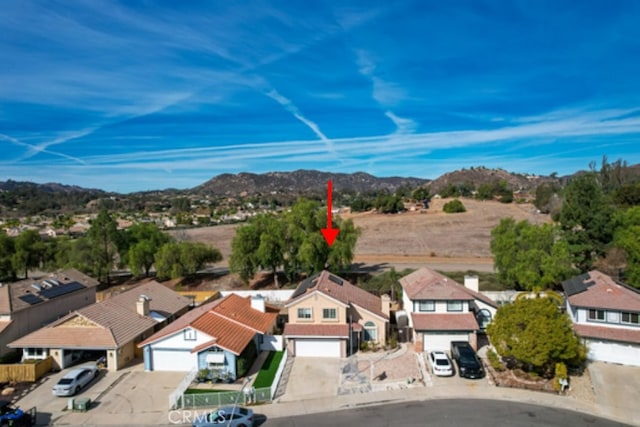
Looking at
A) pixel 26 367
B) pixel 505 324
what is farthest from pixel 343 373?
pixel 26 367

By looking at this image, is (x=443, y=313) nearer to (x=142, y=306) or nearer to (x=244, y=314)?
(x=244, y=314)

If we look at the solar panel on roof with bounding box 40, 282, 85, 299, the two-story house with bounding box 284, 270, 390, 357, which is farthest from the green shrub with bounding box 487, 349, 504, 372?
the solar panel on roof with bounding box 40, 282, 85, 299

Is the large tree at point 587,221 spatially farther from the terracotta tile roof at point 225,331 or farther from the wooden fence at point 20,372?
the wooden fence at point 20,372

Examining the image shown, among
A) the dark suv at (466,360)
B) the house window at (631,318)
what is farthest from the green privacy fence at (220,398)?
the house window at (631,318)

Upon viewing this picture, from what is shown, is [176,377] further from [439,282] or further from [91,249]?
[91,249]

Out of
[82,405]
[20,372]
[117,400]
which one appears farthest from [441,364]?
[20,372]

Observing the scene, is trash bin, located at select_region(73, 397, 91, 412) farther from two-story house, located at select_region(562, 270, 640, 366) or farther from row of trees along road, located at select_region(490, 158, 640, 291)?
row of trees along road, located at select_region(490, 158, 640, 291)
